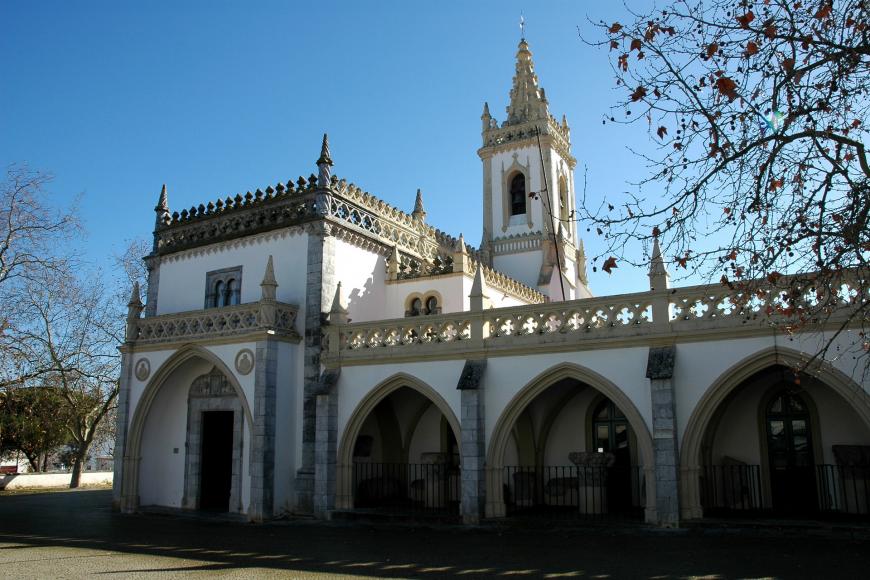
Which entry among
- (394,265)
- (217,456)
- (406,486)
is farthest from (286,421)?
(394,265)

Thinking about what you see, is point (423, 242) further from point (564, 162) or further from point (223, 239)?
point (564, 162)

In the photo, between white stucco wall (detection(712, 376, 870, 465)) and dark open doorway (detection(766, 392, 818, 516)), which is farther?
dark open doorway (detection(766, 392, 818, 516))

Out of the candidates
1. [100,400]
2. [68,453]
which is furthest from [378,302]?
[68,453]

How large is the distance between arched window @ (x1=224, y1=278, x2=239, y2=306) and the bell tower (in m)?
11.3

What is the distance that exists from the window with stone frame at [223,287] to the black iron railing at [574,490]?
872 centimetres

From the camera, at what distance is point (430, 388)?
51.7ft

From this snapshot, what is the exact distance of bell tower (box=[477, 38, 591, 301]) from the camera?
1083 inches

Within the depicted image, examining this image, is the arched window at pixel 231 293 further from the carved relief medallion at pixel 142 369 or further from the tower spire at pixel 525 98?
the tower spire at pixel 525 98

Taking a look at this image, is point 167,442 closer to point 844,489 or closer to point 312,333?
point 312,333

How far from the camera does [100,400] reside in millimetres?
30125

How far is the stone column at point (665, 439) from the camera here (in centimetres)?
1252

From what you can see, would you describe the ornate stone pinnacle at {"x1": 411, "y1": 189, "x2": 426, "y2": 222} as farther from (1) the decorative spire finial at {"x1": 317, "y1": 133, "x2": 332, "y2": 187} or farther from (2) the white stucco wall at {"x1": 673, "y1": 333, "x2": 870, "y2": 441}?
(2) the white stucco wall at {"x1": 673, "y1": 333, "x2": 870, "y2": 441}

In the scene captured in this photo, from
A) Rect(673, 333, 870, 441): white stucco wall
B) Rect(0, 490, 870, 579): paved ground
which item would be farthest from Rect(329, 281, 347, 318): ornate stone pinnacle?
Rect(673, 333, 870, 441): white stucco wall

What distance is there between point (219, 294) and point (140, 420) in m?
4.01
